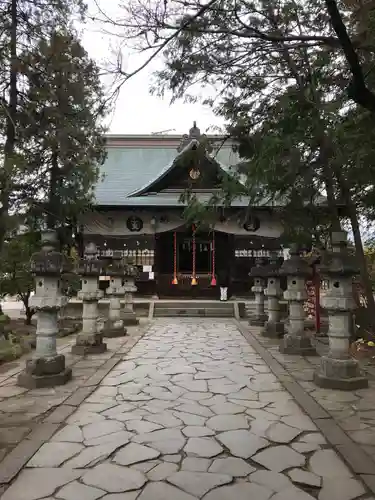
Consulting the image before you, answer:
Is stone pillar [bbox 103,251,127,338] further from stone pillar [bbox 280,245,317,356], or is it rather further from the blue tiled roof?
the blue tiled roof

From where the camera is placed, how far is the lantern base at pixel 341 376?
5.97m

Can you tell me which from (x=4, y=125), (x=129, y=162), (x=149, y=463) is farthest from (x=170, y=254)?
(x=149, y=463)

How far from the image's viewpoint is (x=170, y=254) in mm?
19656

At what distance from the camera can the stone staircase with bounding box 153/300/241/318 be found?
54.1 ft

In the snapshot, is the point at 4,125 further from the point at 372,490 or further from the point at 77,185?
the point at 372,490

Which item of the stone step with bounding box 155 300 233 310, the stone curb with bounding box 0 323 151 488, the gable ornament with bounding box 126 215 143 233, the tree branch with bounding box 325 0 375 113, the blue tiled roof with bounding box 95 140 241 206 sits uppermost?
the blue tiled roof with bounding box 95 140 241 206

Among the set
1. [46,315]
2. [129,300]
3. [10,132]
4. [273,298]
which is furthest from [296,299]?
[129,300]

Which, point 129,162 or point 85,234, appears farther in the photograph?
point 129,162

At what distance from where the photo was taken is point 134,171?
77.4ft

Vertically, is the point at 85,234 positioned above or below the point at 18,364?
above

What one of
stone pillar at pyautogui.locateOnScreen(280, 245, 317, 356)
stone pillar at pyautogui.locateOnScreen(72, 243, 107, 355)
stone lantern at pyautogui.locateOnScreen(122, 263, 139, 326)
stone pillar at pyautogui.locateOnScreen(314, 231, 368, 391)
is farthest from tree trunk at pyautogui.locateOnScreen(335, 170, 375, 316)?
stone lantern at pyautogui.locateOnScreen(122, 263, 139, 326)

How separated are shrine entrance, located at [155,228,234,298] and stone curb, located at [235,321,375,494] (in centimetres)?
1146

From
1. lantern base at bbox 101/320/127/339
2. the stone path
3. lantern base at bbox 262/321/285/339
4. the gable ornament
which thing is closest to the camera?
the stone path

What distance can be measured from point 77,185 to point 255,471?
644 cm
